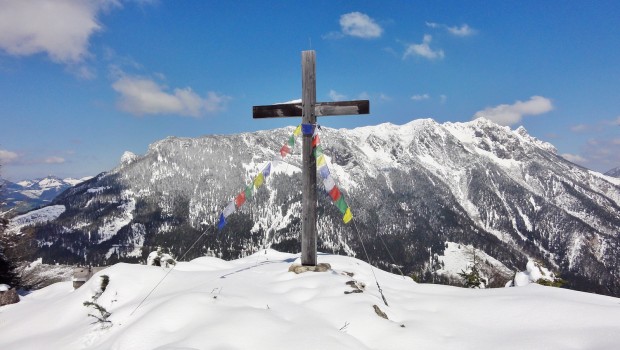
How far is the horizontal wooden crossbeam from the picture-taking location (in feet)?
29.9

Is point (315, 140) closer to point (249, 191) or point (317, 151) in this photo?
point (317, 151)

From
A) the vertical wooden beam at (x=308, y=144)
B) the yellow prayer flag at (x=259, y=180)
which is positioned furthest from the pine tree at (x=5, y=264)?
the vertical wooden beam at (x=308, y=144)

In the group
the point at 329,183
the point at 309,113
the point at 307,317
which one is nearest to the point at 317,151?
the point at 329,183

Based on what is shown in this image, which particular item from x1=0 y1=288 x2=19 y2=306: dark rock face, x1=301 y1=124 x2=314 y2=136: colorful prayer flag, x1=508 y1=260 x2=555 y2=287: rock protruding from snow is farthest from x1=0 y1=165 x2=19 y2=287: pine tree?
x1=508 y1=260 x2=555 y2=287: rock protruding from snow

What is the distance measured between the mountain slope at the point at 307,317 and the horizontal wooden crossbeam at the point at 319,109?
4.30 meters

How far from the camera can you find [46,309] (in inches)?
337

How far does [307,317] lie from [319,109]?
223 inches

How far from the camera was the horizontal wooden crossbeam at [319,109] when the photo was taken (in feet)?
29.9

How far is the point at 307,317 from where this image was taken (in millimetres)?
5676

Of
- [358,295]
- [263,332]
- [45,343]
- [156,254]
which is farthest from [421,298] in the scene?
[156,254]

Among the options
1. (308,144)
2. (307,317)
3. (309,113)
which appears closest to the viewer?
(307,317)

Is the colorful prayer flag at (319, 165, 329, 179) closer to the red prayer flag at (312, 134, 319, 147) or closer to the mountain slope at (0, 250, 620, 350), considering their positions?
the red prayer flag at (312, 134, 319, 147)

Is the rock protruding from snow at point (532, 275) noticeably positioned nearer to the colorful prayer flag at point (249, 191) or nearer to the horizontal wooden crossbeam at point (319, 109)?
the horizontal wooden crossbeam at point (319, 109)

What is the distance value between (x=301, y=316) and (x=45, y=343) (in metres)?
5.21
